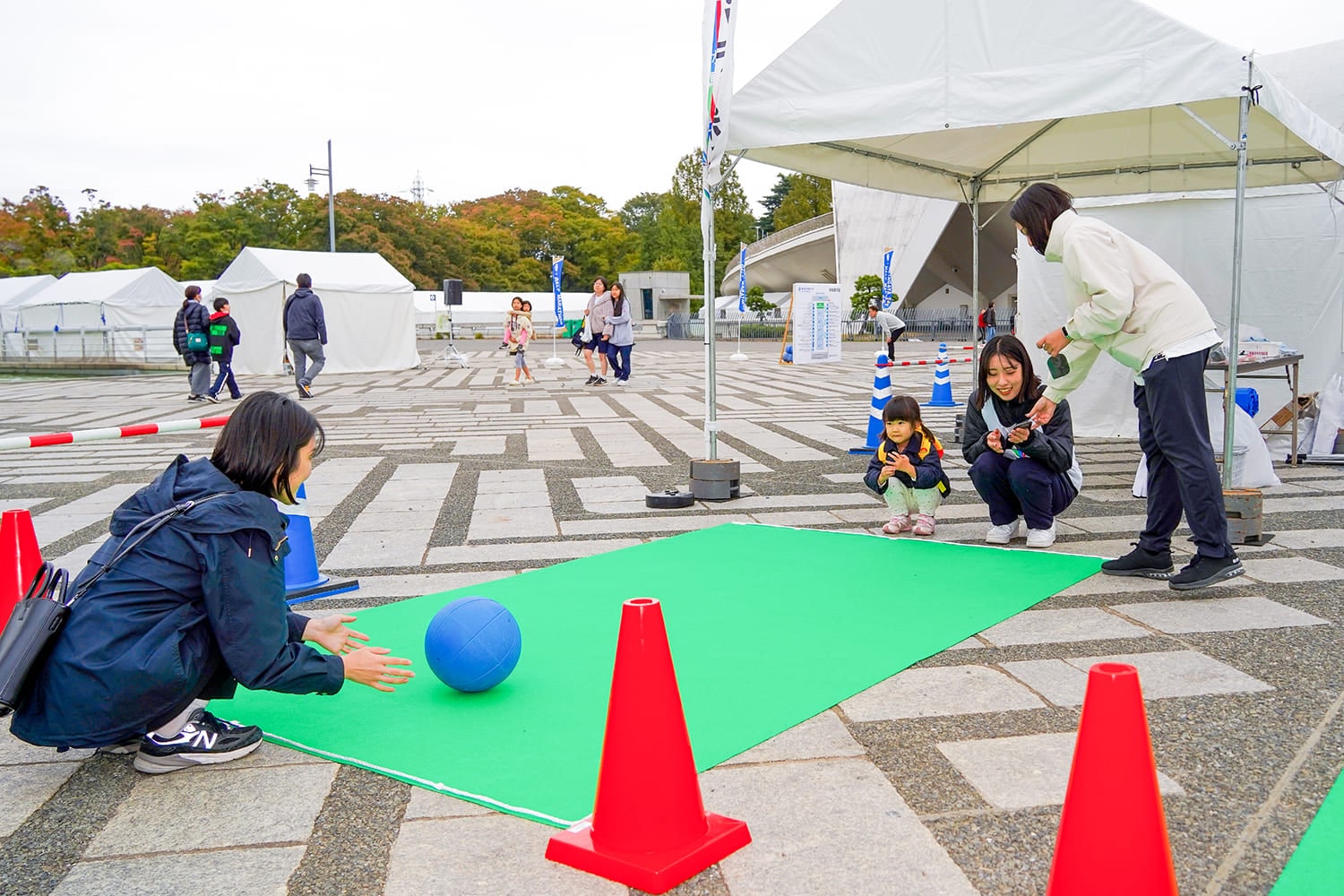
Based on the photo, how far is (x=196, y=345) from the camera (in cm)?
1667

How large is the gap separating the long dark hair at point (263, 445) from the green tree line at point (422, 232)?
4335 centimetres

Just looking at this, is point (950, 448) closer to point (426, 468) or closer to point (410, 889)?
point (426, 468)

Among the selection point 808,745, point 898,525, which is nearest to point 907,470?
point 898,525

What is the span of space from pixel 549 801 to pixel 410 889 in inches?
A: 18.6

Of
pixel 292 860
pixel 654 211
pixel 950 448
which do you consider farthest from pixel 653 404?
pixel 654 211

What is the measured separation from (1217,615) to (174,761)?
12.6 feet

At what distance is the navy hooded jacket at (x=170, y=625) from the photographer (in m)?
2.65

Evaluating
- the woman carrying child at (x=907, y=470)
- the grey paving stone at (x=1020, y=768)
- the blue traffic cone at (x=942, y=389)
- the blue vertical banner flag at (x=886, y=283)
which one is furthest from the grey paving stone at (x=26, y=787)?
the blue vertical banner flag at (x=886, y=283)

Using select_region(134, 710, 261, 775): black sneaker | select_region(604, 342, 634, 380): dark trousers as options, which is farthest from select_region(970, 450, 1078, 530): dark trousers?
select_region(604, 342, 634, 380): dark trousers

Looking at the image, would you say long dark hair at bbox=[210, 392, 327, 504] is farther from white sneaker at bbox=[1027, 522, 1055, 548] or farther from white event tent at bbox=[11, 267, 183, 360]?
white event tent at bbox=[11, 267, 183, 360]

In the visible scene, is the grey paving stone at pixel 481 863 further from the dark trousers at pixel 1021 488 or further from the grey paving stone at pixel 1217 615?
the dark trousers at pixel 1021 488

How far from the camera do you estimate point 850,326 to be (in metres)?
46.9

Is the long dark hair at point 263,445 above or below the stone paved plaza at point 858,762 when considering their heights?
above

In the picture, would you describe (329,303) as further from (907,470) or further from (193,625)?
(193,625)
